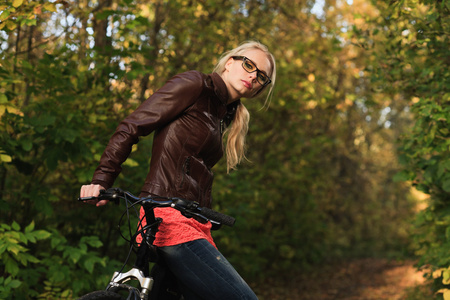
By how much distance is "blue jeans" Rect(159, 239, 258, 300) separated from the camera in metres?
2.21

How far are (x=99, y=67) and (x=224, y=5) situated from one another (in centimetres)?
441

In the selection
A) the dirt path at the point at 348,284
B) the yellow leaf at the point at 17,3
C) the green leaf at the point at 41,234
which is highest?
the yellow leaf at the point at 17,3

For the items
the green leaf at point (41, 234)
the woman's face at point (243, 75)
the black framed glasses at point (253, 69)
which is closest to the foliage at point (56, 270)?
the green leaf at point (41, 234)

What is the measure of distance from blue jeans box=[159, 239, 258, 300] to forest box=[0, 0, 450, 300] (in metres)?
1.69

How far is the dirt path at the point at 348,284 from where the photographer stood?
8.72 m

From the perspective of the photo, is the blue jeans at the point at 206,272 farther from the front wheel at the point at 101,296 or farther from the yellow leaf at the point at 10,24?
the yellow leaf at the point at 10,24

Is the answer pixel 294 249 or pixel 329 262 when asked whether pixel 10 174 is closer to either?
pixel 294 249

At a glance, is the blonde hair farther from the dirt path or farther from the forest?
the dirt path

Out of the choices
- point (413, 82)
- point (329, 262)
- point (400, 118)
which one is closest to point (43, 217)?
point (413, 82)

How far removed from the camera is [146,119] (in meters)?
2.37

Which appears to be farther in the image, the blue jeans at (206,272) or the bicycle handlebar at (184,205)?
the blue jeans at (206,272)

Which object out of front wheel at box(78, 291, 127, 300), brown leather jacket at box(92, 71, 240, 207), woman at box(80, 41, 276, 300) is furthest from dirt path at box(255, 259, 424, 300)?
front wheel at box(78, 291, 127, 300)

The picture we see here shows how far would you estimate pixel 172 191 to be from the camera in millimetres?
2348

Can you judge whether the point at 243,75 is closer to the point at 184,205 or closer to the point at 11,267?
the point at 184,205
